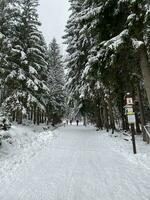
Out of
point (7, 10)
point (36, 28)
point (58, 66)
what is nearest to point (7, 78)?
point (7, 10)

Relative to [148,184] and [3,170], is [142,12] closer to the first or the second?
[148,184]

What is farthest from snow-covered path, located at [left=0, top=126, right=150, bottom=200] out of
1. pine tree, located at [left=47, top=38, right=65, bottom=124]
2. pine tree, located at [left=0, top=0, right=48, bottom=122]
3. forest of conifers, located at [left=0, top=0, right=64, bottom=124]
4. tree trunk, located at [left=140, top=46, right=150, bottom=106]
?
pine tree, located at [left=47, top=38, right=65, bottom=124]

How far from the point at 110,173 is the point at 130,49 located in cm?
554

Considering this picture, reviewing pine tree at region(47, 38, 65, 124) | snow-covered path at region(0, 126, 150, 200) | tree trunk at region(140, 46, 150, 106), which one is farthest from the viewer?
pine tree at region(47, 38, 65, 124)

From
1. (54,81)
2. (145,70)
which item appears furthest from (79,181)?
(54,81)

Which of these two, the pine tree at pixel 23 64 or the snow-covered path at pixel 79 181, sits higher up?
the pine tree at pixel 23 64

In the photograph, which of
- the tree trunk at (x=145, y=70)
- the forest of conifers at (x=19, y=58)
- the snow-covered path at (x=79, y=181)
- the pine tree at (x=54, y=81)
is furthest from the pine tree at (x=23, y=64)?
the snow-covered path at (x=79, y=181)

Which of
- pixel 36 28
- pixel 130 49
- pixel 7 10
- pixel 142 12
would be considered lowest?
pixel 130 49

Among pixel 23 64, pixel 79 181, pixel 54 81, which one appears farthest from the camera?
pixel 54 81

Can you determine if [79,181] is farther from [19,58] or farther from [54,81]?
[54,81]

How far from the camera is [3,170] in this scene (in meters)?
7.93

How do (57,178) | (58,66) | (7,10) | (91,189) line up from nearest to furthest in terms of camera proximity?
1. (91,189)
2. (57,178)
3. (7,10)
4. (58,66)

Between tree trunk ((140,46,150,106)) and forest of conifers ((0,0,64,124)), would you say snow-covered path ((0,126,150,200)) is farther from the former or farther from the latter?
forest of conifers ((0,0,64,124))

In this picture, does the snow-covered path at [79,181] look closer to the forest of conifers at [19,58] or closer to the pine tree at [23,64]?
the forest of conifers at [19,58]
